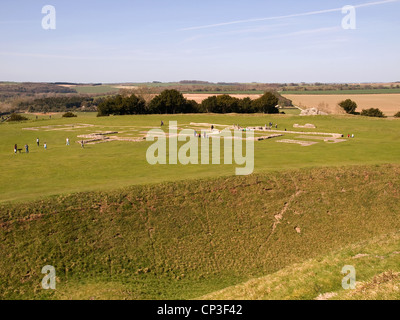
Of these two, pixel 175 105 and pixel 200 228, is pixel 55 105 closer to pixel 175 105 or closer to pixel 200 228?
pixel 175 105

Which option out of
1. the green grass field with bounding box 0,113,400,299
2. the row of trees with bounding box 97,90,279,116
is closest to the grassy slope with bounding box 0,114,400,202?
the green grass field with bounding box 0,113,400,299

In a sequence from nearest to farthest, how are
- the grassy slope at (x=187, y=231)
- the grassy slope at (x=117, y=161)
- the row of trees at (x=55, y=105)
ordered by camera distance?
the grassy slope at (x=187, y=231) → the grassy slope at (x=117, y=161) → the row of trees at (x=55, y=105)

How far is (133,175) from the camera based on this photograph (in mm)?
32406

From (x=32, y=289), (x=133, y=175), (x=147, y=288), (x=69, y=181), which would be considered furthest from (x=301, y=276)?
(x=69, y=181)

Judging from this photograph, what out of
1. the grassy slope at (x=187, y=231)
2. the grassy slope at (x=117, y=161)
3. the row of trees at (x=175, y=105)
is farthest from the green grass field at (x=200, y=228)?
the row of trees at (x=175, y=105)

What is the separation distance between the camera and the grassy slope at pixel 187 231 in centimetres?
2052

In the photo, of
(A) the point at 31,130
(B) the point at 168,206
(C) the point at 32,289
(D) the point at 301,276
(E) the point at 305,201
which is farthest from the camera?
(A) the point at 31,130

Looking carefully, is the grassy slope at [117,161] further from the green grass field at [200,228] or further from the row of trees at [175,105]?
the row of trees at [175,105]

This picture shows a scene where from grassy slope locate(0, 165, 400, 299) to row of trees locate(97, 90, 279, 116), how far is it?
7420cm

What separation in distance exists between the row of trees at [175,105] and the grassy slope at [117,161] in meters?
36.3

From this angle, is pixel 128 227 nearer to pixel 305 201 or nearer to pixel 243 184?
pixel 243 184

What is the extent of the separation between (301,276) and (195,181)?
14922 mm

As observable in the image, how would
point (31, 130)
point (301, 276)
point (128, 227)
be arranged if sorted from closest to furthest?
point (301, 276)
point (128, 227)
point (31, 130)

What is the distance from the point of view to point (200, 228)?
85.5 ft
